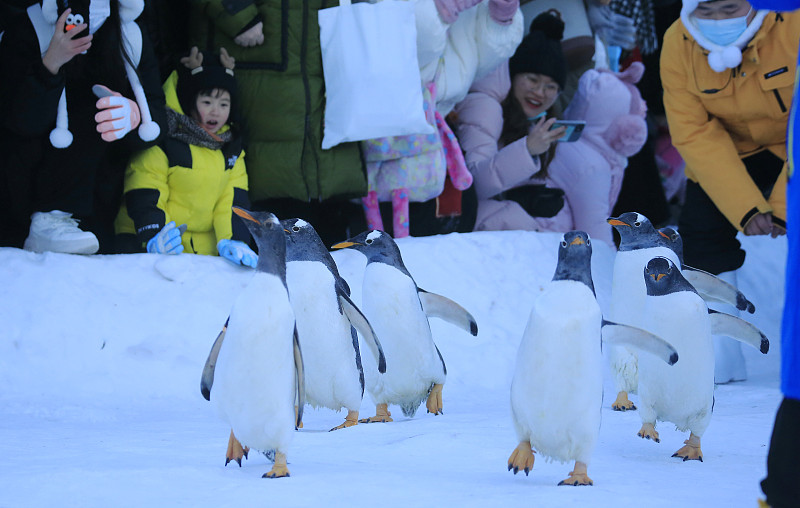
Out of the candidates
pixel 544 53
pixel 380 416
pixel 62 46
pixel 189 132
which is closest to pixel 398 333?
pixel 380 416

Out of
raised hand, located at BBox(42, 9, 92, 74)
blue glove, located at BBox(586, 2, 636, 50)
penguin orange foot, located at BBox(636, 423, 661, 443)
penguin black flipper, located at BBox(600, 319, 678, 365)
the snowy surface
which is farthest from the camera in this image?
blue glove, located at BBox(586, 2, 636, 50)

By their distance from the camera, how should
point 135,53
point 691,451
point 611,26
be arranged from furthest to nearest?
point 611,26
point 135,53
point 691,451

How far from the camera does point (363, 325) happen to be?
3.11m

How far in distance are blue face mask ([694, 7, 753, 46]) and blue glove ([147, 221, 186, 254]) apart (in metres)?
2.64

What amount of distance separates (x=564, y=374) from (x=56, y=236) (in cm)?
274

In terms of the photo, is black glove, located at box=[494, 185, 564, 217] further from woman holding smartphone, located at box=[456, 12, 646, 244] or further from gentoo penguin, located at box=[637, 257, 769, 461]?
gentoo penguin, located at box=[637, 257, 769, 461]

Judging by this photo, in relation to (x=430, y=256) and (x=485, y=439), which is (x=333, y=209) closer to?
(x=430, y=256)

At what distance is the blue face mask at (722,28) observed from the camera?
4.41 m

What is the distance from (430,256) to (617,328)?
2.51 m

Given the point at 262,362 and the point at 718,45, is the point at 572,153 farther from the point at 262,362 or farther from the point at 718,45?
the point at 262,362

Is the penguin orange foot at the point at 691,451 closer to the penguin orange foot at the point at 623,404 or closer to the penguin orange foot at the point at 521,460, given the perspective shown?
the penguin orange foot at the point at 521,460

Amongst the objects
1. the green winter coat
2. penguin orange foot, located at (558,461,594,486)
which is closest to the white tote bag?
the green winter coat

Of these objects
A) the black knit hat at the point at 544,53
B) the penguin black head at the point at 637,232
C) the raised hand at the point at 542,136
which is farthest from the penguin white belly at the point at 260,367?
the black knit hat at the point at 544,53

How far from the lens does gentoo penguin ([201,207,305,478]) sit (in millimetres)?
2467
